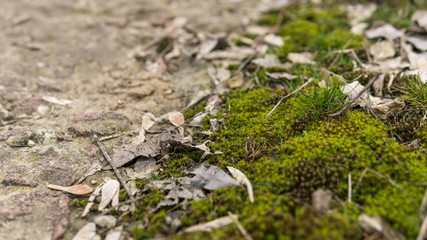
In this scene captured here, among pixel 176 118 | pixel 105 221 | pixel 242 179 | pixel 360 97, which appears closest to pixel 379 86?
pixel 360 97

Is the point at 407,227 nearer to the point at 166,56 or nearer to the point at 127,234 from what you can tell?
the point at 127,234

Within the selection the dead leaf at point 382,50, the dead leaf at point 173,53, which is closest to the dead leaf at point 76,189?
the dead leaf at point 173,53

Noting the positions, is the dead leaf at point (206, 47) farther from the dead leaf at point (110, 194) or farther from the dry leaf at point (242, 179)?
the dead leaf at point (110, 194)

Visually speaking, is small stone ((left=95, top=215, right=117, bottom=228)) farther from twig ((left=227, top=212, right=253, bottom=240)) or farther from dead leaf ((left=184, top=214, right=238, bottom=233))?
twig ((left=227, top=212, right=253, bottom=240))

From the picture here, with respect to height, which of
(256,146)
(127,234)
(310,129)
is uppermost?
(310,129)

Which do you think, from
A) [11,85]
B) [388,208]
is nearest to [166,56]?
[11,85]

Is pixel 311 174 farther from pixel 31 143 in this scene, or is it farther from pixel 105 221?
pixel 31 143

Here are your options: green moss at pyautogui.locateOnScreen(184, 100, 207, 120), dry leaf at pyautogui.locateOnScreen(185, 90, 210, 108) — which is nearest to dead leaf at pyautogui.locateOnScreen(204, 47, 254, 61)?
dry leaf at pyautogui.locateOnScreen(185, 90, 210, 108)
